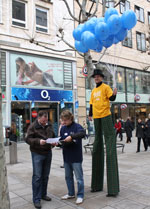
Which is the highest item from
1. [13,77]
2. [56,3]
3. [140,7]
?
[140,7]

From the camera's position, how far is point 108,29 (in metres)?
6.08

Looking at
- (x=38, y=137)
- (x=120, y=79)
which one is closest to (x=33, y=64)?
(x=120, y=79)

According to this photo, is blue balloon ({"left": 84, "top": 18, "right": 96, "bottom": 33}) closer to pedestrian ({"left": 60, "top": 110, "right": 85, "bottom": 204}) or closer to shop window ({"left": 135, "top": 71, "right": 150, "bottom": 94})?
pedestrian ({"left": 60, "top": 110, "right": 85, "bottom": 204})

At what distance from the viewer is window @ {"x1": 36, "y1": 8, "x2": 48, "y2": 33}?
58.2 feet

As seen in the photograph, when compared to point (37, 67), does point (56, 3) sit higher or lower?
higher

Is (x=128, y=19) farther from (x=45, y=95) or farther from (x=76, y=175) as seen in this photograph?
(x=45, y=95)

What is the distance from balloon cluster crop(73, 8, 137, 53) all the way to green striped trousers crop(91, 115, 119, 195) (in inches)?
100

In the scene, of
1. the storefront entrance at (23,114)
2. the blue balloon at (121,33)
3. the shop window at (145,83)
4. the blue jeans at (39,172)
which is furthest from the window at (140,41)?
the blue jeans at (39,172)

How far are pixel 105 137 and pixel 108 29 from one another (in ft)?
9.83

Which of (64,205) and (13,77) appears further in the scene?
(13,77)

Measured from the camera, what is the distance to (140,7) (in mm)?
26672

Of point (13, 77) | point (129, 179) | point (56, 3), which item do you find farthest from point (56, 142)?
point (56, 3)

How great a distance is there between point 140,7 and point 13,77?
61.3ft

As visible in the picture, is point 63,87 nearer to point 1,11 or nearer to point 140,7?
point 1,11
